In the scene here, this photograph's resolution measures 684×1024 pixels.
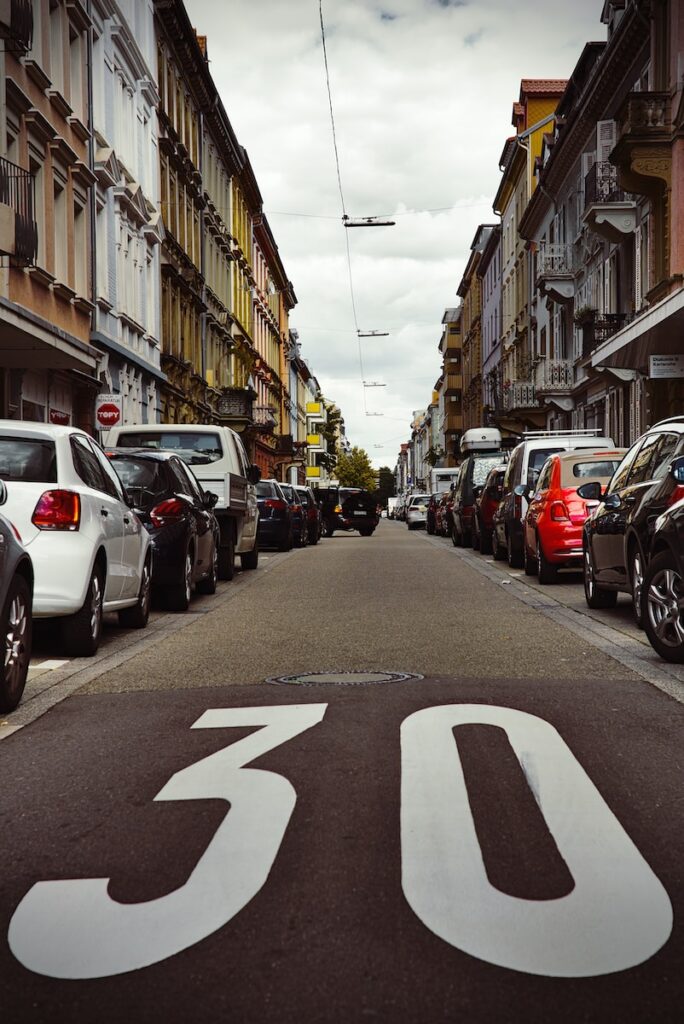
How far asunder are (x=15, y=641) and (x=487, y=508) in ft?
60.1

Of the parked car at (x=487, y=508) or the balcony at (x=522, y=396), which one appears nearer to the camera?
the parked car at (x=487, y=508)

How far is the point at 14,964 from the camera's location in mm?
3236

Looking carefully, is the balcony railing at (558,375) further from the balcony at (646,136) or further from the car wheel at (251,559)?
the car wheel at (251,559)

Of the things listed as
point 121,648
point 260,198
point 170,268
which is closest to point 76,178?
point 170,268

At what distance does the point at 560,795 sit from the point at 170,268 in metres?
35.5

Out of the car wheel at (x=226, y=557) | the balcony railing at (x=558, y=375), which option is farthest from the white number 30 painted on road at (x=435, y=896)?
the balcony railing at (x=558, y=375)

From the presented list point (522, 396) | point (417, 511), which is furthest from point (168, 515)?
point (417, 511)

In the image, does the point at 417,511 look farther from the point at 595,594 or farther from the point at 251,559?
the point at 595,594

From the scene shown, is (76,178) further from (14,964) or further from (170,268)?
(14,964)

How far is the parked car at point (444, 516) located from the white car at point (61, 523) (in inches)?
929

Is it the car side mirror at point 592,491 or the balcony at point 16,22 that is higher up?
the balcony at point 16,22

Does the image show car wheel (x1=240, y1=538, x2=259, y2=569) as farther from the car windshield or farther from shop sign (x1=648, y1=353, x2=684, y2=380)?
shop sign (x1=648, y1=353, x2=684, y2=380)

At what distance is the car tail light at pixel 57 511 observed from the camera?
9.09 metres

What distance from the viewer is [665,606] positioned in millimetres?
8641
